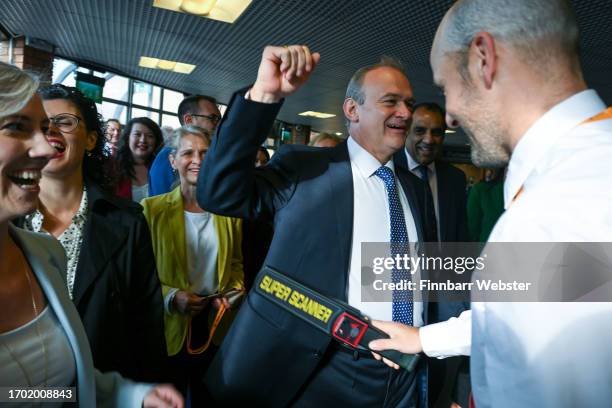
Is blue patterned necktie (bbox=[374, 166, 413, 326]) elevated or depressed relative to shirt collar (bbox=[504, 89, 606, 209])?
depressed

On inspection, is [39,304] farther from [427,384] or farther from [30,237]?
[427,384]

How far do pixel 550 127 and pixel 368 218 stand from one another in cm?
83

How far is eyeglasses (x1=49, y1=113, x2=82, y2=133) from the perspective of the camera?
1692mm

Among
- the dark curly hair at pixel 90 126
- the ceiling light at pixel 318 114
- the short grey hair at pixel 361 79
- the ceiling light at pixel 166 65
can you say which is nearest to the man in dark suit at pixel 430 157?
the short grey hair at pixel 361 79

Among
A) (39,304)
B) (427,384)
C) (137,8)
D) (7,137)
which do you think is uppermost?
(137,8)

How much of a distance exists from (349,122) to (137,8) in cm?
442

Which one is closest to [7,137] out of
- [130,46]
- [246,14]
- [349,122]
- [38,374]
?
[38,374]

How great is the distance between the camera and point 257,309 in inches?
58.6

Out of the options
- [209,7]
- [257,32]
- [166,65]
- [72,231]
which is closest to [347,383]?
[72,231]

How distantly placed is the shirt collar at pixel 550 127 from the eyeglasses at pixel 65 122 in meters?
1.55

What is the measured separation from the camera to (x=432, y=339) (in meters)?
1.32

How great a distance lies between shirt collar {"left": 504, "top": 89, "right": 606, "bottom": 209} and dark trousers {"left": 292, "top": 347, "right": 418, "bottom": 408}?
856 millimetres

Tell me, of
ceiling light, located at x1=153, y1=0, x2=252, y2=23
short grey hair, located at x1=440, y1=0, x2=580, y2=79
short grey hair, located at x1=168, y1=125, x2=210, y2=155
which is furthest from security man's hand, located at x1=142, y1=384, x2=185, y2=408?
ceiling light, located at x1=153, y1=0, x2=252, y2=23

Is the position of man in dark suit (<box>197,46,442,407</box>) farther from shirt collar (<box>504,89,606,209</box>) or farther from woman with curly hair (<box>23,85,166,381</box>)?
shirt collar (<box>504,89,606,209</box>)
